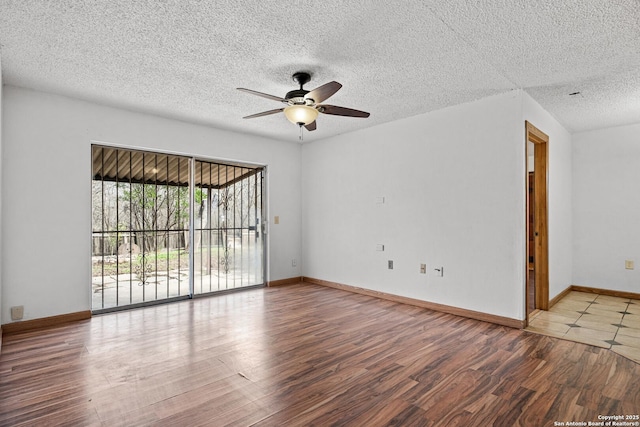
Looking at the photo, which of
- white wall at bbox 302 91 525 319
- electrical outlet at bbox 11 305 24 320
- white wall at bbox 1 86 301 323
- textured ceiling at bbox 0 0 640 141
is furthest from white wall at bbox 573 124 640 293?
electrical outlet at bbox 11 305 24 320

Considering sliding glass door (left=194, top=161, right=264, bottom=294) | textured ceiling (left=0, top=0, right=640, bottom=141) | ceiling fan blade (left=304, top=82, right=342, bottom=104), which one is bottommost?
sliding glass door (left=194, top=161, right=264, bottom=294)

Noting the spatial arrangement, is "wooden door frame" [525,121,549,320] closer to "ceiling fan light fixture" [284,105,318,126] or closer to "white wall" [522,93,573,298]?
"white wall" [522,93,573,298]

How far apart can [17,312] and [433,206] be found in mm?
4870

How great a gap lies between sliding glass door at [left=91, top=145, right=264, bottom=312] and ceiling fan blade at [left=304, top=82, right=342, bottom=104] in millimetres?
2803

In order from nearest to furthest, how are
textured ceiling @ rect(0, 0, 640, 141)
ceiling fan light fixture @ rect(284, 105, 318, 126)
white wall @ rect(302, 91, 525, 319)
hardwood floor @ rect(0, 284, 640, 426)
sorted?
1. hardwood floor @ rect(0, 284, 640, 426)
2. textured ceiling @ rect(0, 0, 640, 141)
3. ceiling fan light fixture @ rect(284, 105, 318, 126)
4. white wall @ rect(302, 91, 525, 319)

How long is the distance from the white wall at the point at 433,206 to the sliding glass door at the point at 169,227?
1.36 metres

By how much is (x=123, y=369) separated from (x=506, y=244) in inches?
152

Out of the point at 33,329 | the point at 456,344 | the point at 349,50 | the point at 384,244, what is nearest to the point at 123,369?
the point at 33,329

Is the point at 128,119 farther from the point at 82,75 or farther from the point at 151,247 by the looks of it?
the point at 151,247

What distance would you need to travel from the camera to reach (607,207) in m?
5.18

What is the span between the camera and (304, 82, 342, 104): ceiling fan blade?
107 inches

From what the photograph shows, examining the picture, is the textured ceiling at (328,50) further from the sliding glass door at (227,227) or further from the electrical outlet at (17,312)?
the electrical outlet at (17,312)

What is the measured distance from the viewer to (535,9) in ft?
7.42

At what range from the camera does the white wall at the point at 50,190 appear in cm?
358
